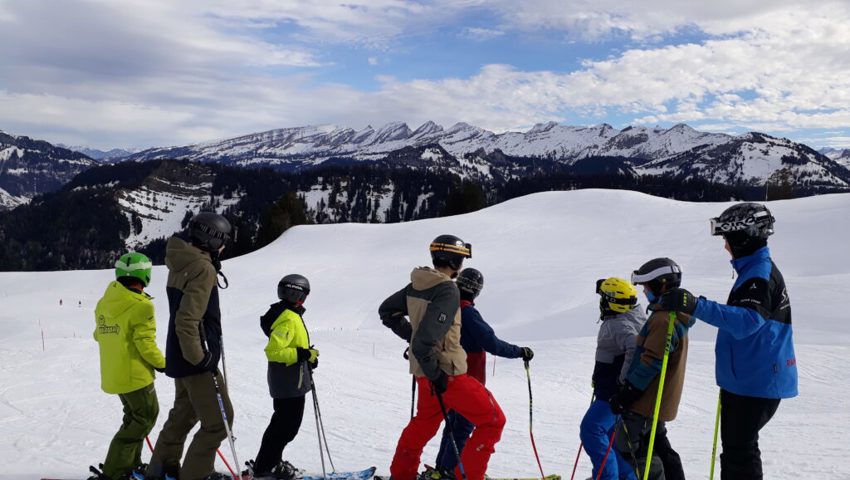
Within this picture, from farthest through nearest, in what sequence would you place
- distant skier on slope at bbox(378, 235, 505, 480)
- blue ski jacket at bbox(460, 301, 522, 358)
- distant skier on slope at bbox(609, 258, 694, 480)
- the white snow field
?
the white snow field → blue ski jacket at bbox(460, 301, 522, 358) → distant skier on slope at bbox(378, 235, 505, 480) → distant skier on slope at bbox(609, 258, 694, 480)

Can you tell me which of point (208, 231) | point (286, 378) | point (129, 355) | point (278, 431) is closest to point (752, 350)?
point (286, 378)

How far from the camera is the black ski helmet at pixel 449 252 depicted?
4621mm

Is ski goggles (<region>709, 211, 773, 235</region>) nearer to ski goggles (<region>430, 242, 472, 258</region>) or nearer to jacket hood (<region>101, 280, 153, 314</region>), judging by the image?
ski goggles (<region>430, 242, 472, 258</region>)

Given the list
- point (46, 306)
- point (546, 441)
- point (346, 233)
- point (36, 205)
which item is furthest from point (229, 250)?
point (36, 205)

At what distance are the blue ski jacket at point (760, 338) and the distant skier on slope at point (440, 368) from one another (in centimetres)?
178

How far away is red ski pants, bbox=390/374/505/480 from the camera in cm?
445

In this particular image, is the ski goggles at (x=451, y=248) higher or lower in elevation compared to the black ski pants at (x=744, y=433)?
higher

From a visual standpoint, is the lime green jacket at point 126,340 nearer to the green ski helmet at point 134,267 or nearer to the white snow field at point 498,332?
the green ski helmet at point 134,267

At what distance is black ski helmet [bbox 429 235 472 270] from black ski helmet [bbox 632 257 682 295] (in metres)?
1.42

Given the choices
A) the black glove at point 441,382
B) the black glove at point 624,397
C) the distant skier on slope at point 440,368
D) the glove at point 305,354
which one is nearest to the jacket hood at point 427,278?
the distant skier on slope at point 440,368

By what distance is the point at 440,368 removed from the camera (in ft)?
14.4

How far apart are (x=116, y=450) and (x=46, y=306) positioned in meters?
26.0

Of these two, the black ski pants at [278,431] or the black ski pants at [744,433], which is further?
the black ski pants at [278,431]

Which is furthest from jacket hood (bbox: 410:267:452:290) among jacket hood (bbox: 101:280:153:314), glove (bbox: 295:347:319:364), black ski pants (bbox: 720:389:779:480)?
jacket hood (bbox: 101:280:153:314)
